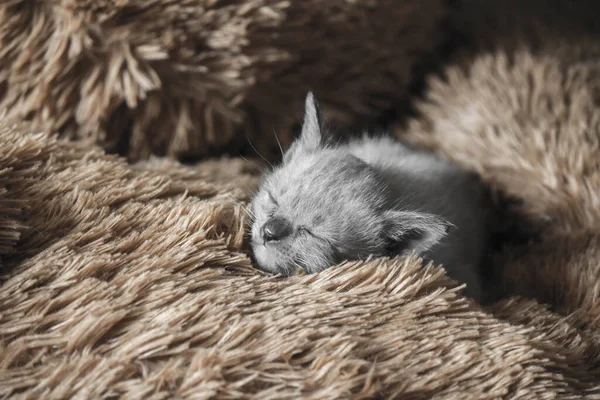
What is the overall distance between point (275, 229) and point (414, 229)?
0.21 metres

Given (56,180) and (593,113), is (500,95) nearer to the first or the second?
(593,113)

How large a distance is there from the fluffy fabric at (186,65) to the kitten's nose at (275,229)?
276 mm

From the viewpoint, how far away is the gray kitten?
0.85 metres

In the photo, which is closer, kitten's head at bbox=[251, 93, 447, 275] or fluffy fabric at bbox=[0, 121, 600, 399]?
fluffy fabric at bbox=[0, 121, 600, 399]

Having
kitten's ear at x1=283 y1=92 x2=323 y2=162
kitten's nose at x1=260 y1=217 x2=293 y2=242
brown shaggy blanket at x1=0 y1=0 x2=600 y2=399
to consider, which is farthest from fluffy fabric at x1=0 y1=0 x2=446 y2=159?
kitten's nose at x1=260 y1=217 x2=293 y2=242

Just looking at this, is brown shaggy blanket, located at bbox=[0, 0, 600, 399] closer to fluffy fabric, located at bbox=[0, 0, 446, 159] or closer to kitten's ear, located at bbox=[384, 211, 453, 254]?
fluffy fabric, located at bbox=[0, 0, 446, 159]

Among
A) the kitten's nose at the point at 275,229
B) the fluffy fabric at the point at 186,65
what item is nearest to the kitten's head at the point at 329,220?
the kitten's nose at the point at 275,229

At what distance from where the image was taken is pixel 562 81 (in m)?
1.13

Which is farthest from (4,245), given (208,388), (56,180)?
(208,388)

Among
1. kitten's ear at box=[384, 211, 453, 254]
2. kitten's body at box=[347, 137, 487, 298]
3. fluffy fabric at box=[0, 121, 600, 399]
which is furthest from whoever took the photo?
kitten's body at box=[347, 137, 487, 298]

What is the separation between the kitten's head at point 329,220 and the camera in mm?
838

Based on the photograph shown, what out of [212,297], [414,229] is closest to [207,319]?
[212,297]

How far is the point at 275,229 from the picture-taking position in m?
0.85

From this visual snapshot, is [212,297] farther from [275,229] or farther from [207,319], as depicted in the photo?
[275,229]
